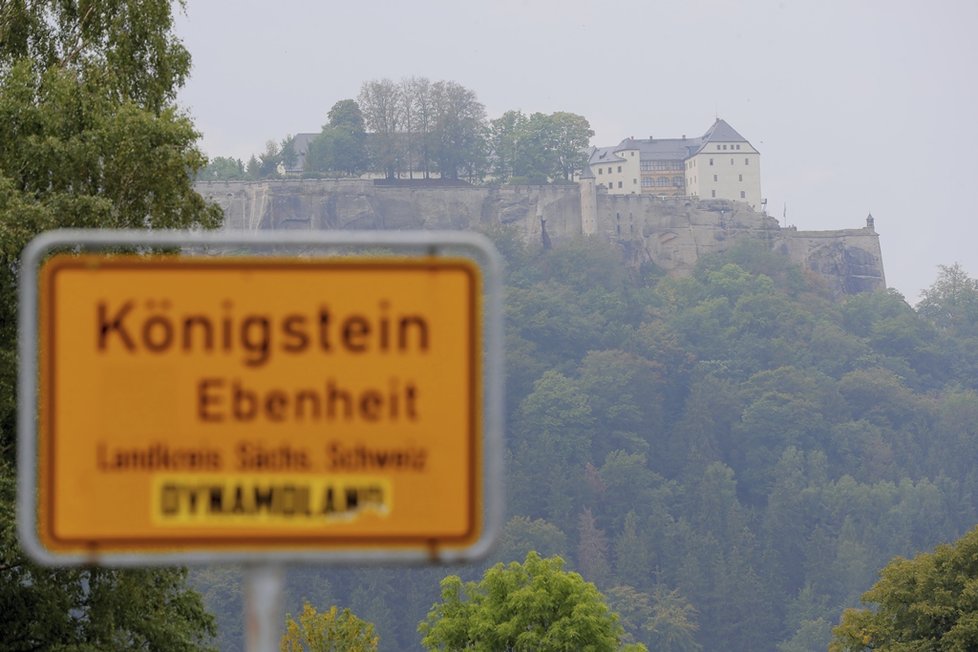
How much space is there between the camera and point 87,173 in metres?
19.3

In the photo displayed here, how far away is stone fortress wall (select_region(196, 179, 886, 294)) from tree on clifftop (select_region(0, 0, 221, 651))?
14244 centimetres

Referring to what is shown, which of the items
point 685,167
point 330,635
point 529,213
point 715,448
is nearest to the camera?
point 330,635

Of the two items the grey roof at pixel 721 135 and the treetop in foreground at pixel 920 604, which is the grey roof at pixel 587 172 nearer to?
the grey roof at pixel 721 135

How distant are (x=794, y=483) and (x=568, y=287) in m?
34.1

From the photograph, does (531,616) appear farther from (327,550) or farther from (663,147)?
(663,147)

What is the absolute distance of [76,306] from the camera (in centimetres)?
373

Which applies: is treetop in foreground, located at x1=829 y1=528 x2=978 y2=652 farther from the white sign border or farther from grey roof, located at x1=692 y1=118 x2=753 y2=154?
grey roof, located at x1=692 y1=118 x2=753 y2=154

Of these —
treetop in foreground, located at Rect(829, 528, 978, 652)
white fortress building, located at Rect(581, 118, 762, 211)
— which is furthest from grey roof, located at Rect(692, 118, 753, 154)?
treetop in foreground, located at Rect(829, 528, 978, 652)

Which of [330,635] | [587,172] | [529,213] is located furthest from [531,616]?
[587,172]

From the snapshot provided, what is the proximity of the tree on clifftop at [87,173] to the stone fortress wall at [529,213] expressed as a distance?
142441mm

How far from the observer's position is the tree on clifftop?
58.1 ft

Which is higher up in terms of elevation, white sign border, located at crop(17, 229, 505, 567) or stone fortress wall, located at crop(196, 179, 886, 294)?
stone fortress wall, located at crop(196, 179, 886, 294)

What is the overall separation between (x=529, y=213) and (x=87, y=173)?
155m

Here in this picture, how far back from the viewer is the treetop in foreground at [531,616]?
110 ft
